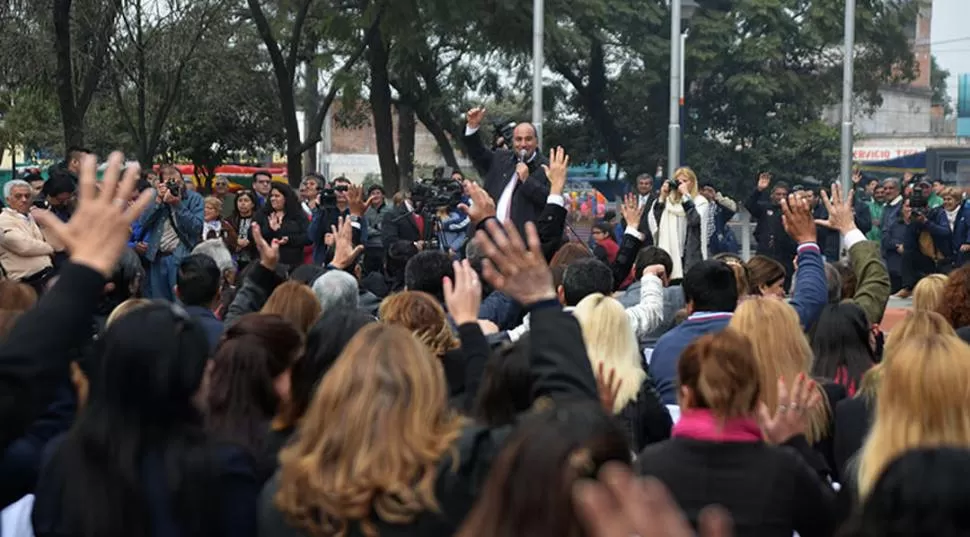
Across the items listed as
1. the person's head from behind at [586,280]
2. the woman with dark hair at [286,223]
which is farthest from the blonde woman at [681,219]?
the person's head from behind at [586,280]

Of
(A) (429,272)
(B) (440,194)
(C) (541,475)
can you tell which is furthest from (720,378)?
(B) (440,194)

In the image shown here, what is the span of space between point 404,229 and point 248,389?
11936mm

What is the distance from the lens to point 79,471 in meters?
3.39

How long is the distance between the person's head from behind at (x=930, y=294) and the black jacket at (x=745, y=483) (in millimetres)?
3704

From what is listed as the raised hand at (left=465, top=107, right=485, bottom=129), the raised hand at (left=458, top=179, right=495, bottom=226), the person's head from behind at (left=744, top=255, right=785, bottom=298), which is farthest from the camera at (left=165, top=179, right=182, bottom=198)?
the person's head from behind at (left=744, top=255, right=785, bottom=298)

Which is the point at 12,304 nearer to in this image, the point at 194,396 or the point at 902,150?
the point at 194,396

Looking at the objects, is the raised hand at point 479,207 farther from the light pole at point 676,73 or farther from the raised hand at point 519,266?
the light pole at point 676,73

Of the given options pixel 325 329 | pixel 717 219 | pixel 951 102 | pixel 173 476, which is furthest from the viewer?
pixel 951 102

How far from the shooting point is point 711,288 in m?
6.70

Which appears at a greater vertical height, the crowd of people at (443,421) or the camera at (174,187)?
the camera at (174,187)

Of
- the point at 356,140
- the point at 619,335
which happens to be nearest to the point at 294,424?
the point at 619,335

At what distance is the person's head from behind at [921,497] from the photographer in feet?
8.05

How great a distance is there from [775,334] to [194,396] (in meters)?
2.54

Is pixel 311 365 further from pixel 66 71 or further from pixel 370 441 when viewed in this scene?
pixel 66 71
